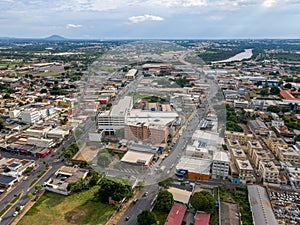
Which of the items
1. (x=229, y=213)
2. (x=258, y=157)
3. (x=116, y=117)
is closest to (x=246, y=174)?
(x=258, y=157)

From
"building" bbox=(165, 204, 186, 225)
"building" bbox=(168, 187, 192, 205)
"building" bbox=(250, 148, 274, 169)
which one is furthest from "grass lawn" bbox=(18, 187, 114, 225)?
"building" bbox=(250, 148, 274, 169)

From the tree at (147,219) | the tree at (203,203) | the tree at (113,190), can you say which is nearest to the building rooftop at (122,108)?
the tree at (113,190)

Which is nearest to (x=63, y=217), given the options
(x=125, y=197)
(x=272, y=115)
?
(x=125, y=197)

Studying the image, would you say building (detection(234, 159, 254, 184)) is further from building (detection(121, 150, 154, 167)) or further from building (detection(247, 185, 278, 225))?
building (detection(121, 150, 154, 167))

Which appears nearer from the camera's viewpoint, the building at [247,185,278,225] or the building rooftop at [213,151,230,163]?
the building at [247,185,278,225]

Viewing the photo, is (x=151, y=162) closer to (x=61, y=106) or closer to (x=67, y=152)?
(x=67, y=152)

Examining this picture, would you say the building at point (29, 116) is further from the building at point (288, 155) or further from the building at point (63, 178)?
the building at point (288, 155)
